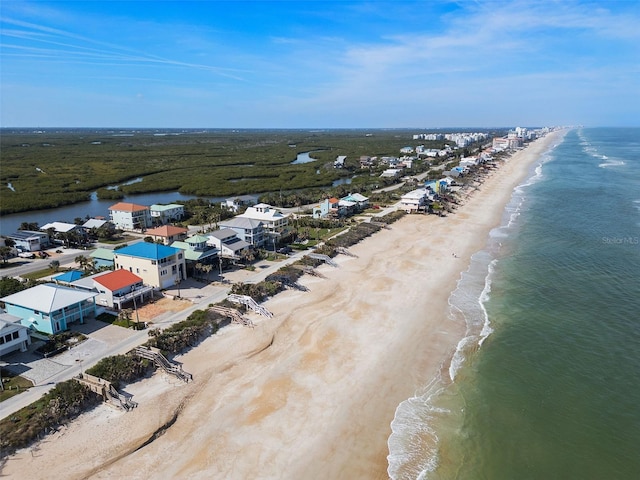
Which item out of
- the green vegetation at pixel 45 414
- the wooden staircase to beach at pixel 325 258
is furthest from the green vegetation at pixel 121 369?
the wooden staircase to beach at pixel 325 258

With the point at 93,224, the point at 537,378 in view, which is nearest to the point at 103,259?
the point at 93,224

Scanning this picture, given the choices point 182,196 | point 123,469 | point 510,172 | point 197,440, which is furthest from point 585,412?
point 510,172

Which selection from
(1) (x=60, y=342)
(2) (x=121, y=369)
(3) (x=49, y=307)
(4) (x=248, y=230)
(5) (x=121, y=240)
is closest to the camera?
(2) (x=121, y=369)

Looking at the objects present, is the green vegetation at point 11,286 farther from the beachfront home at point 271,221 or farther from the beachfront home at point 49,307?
the beachfront home at point 271,221

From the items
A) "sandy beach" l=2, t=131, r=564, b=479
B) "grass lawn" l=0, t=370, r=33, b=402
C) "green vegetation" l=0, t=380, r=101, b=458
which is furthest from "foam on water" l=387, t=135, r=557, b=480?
"grass lawn" l=0, t=370, r=33, b=402

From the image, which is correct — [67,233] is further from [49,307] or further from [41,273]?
[49,307]

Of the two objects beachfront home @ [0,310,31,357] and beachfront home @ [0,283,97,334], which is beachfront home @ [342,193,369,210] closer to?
beachfront home @ [0,283,97,334]
